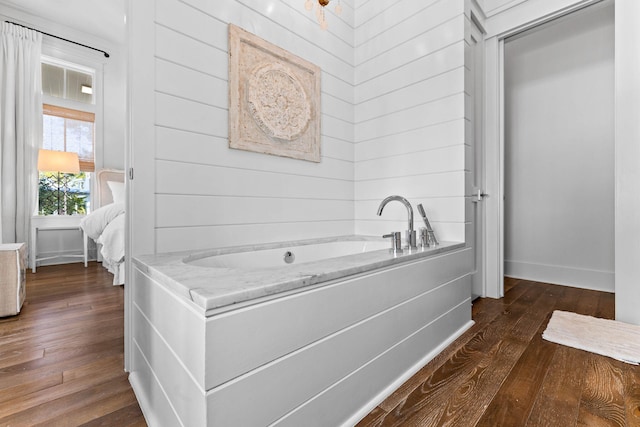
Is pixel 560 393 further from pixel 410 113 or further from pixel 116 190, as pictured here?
pixel 116 190

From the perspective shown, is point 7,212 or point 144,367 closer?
point 144,367

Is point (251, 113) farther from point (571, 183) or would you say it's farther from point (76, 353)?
point (571, 183)

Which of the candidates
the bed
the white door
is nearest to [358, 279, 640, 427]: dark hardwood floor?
the white door

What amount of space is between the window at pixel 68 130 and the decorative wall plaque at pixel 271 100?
3.45 meters

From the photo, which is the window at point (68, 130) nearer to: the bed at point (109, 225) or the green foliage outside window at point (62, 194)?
the green foliage outside window at point (62, 194)

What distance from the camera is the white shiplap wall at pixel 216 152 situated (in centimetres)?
142

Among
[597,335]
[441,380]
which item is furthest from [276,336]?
[597,335]

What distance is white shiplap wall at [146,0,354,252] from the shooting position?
4.66ft

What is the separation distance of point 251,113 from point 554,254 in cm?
311

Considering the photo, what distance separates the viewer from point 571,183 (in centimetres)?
283

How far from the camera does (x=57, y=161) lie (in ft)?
11.3

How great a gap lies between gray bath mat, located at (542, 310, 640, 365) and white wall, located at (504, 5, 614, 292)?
1063mm

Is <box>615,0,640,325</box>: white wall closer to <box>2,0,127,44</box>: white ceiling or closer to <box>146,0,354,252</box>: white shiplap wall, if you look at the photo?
<box>146,0,354,252</box>: white shiplap wall

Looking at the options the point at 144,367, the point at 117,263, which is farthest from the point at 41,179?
the point at 144,367
